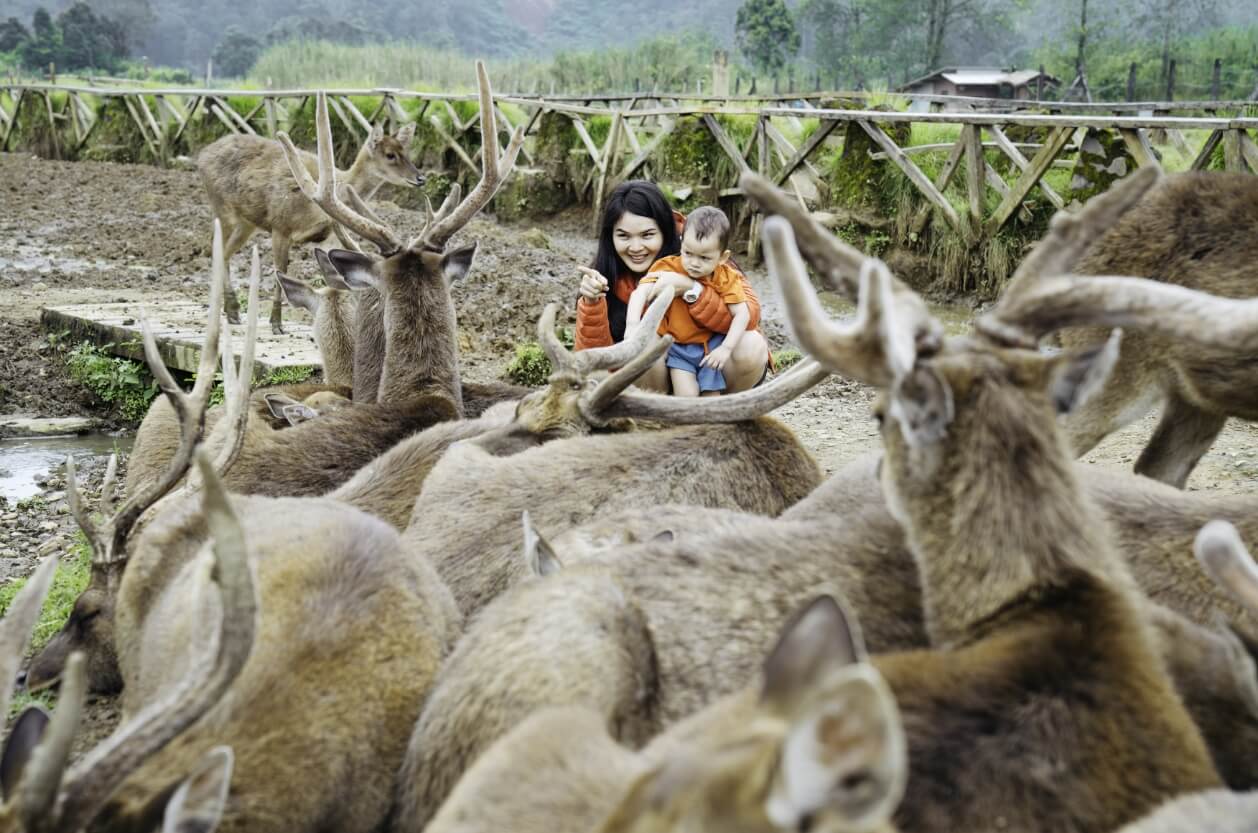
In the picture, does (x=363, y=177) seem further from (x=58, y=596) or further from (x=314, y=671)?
(x=314, y=671)

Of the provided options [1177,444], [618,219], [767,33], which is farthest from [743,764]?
[767,33]

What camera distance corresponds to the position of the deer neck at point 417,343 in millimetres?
6012

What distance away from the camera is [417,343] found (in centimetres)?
607

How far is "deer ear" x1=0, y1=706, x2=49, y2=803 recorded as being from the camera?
2615 mm

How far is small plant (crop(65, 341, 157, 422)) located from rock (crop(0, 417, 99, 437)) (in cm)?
27

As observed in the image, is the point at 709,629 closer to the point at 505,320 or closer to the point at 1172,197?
the point at 1172,197

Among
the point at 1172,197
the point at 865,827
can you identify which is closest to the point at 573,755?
the point at 865,827

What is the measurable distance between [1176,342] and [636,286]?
114 inches

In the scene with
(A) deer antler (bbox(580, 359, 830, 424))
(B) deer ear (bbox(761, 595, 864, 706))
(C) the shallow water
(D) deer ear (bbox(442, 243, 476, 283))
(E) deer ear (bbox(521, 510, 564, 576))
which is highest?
(B) deer ear (bbox(761, 595, 864, 706))

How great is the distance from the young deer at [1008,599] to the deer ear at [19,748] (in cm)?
175

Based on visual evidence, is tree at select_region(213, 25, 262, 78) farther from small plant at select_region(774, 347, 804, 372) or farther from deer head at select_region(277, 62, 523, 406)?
deer head at select_region(277, 62, 523, 406)

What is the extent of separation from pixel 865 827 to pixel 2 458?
8570mm

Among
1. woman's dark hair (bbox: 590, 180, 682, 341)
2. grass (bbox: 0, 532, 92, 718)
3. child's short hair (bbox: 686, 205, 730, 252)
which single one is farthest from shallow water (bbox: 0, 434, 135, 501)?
child's short hair (bbox: 686, 205, 730, 252)

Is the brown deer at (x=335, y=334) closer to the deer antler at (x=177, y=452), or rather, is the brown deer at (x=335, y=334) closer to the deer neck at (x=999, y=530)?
the deer antler at (x=177, y=452)
